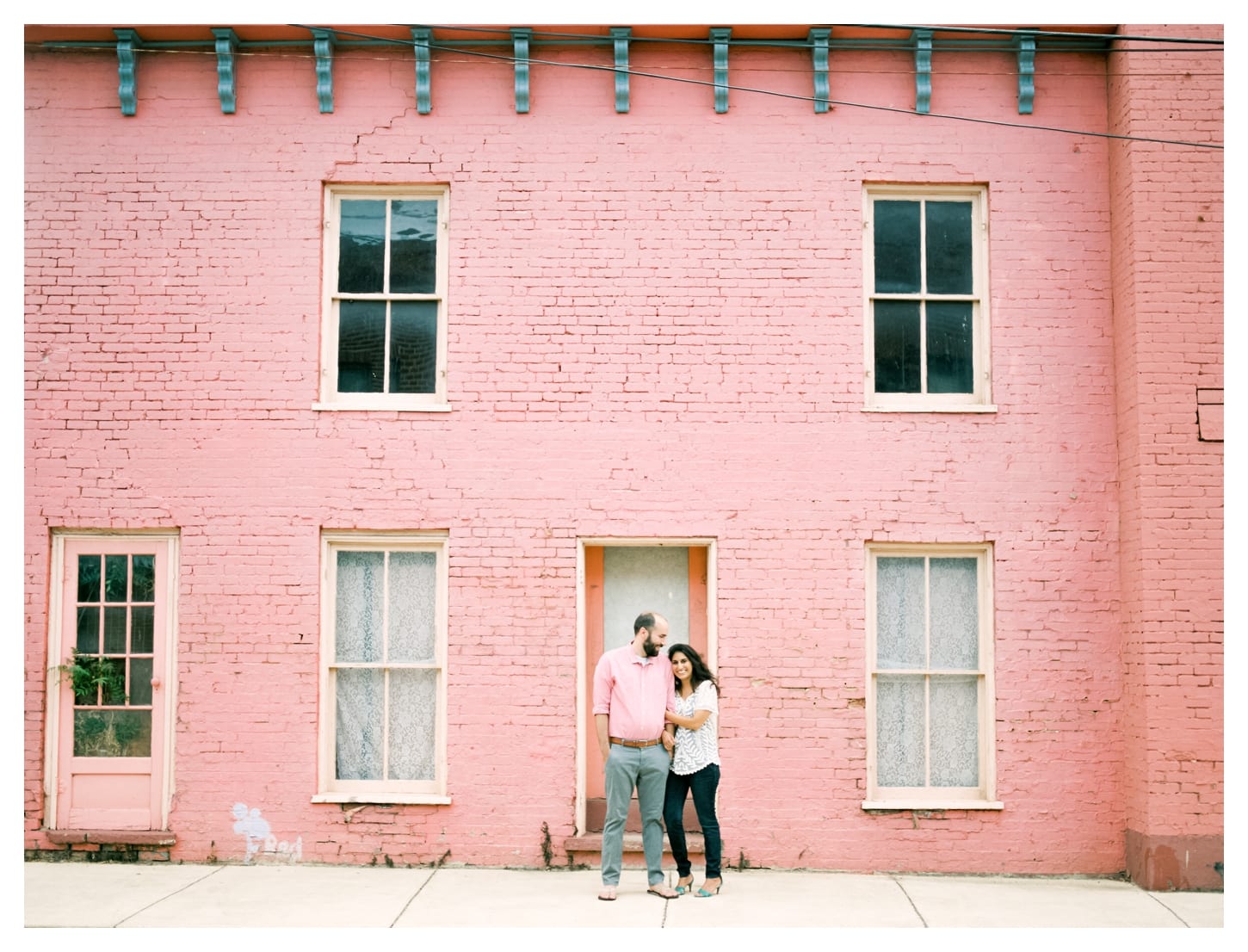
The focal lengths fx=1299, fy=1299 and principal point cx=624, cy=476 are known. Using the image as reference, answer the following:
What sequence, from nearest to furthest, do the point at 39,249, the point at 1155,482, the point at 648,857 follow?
the point at 648,857 → the point at 1155,482 → the point at 39,249

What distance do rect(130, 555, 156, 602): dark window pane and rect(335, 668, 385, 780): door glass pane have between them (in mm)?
1551

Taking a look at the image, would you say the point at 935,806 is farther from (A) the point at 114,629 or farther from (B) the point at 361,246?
(A) the point at 114,629

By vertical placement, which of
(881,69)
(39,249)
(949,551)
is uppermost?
(881,69)

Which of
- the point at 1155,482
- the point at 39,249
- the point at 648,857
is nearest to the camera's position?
the point at 648,857

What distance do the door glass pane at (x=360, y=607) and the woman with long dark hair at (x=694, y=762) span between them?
7.99ft

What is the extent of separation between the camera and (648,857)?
28.0 feet

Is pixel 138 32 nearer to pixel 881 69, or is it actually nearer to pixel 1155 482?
pixel 881 69

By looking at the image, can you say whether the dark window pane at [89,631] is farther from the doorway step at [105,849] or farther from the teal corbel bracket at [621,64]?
the teal corbel bracket at [621,64]

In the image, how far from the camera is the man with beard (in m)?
8.45

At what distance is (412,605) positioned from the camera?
9734 mm

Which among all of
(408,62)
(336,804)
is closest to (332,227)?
(408,62)

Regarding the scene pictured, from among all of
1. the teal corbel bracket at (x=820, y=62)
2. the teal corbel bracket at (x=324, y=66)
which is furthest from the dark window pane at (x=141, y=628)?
the teal corbel bracket at (x=820, y=62)

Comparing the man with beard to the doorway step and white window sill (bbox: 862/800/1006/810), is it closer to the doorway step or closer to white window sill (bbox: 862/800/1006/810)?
white window sill (bbox: 862/800/1006/810)

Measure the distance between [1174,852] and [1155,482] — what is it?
2548 millimetres
